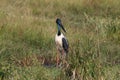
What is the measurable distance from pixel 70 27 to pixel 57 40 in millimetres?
1987

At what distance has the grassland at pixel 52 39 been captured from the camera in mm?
6203

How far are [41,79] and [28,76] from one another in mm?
240

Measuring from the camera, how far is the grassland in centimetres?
620

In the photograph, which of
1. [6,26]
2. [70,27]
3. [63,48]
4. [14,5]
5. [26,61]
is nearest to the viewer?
[26,61]

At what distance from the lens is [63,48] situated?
8.71 m

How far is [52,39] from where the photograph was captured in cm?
954

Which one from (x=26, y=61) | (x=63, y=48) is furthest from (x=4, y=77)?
(x=63, y=48)

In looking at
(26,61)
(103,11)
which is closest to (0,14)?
(26,61)

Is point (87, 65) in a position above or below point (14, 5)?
below

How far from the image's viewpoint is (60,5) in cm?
1252

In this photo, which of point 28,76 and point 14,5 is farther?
point 14,5

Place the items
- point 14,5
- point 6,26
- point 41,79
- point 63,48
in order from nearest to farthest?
point 41,79
point 63,48
point 6,26
point 14,5

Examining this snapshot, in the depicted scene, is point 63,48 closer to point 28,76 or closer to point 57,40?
point 57,40

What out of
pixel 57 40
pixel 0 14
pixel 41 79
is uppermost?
pixel 0 14
